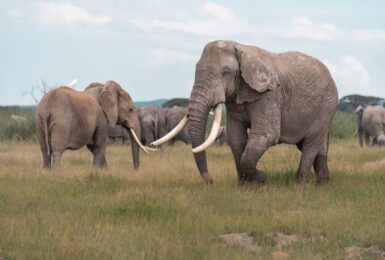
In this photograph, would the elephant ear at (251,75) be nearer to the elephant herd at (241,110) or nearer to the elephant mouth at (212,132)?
the elephant herd at (241,110)

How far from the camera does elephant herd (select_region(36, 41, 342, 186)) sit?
6.74 m

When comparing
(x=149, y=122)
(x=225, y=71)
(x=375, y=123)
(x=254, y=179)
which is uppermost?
(x=225, y=71)

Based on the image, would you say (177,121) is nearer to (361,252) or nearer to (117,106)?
(117,106)

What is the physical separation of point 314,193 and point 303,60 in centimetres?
199

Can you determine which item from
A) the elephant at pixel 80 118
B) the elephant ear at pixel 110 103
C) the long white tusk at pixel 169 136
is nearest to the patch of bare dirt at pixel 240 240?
the long white tusk at pixel 169 136

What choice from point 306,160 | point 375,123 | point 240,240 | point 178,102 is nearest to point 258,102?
point 306,160

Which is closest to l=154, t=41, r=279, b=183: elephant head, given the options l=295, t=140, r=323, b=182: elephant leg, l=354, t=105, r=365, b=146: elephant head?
l=295, t=140, r=323, b=182: elephant leg

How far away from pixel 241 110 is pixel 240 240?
2.54m

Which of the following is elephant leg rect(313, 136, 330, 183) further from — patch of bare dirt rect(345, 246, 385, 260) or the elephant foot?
patch of bare dirt rect(345, 246, 385, 260)

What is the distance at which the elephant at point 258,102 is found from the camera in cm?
671

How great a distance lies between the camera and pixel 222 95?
21.8 ft

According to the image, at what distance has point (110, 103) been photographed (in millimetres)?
9836

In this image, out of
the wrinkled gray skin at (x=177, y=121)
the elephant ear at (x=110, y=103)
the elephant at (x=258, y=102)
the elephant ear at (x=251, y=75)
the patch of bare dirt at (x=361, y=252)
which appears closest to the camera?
the patch of bare dirt at (x=361, y=252)

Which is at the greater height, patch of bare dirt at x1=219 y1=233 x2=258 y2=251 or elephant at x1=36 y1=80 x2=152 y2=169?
elephant at x1=36 y1=80 x2=152 y2=169
